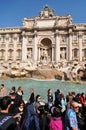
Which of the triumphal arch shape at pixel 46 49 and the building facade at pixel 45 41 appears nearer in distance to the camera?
the building facade at pixel 45 41

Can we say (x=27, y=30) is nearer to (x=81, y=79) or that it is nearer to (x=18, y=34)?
(x=18, y=34)

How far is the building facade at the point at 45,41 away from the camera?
58.7 meters

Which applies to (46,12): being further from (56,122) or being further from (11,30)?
(56,122)

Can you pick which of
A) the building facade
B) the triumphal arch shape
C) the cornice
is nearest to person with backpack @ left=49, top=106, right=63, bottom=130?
the building facade

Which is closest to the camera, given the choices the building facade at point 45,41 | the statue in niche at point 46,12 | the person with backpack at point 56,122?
the person with backpack at point 56,122

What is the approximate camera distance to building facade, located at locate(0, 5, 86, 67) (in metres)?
58.7

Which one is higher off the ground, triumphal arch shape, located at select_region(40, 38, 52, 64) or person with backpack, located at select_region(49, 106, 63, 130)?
triumphal arch shape, located at select_region(40, 38, 52, 64)

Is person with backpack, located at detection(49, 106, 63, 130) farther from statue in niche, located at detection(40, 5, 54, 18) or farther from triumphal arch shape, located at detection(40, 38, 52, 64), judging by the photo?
statue in niche, located at detection(40, 5, 54, 18)

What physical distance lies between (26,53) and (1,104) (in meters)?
56.1

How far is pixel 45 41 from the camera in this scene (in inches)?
2419

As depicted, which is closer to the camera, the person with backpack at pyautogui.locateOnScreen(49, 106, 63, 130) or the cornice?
the person with backpack at pyautogui.locateOnScreen(49, 106, 63, 130)

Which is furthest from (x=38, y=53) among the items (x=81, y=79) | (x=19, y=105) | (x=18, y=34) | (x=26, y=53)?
(x=19, y=105)

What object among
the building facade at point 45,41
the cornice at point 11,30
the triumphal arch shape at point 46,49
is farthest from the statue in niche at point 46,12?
the cornice at point 11,30

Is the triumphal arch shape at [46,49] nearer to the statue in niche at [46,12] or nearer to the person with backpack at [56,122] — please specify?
the statue in niche at [46,12]
